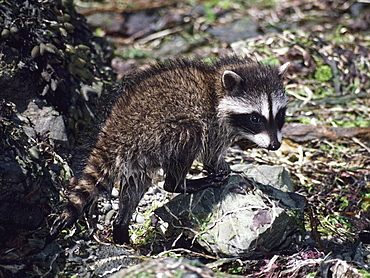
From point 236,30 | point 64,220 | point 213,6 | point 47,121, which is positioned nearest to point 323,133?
point 47,121

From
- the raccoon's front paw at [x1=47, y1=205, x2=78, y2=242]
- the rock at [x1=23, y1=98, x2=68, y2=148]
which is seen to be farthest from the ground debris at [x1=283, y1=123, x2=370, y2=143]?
the raccoon's front paw at [x1=47, y1=205, x2=78, y2=242]

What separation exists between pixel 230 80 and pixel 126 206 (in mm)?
1485

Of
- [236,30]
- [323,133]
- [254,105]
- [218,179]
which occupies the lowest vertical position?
→ [323,133]

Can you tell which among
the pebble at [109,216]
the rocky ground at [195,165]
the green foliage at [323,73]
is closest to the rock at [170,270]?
the rocky ground at [195,165]

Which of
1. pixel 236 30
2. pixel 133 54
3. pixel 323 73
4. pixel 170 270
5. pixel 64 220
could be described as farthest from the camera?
pixel 236 30

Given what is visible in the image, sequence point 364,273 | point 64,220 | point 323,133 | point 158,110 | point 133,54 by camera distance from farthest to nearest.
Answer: point 133,54 → point 323,133 → point 158,110 → point 64,220 → point 364,273

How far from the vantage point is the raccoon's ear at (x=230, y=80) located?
201 inches

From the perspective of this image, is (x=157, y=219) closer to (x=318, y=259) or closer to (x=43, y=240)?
(x=43, y=240)

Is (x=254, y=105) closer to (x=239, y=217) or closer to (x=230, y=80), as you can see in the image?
(x=230, y=80)

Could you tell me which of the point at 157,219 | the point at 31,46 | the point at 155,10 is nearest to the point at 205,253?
the point at 157,219

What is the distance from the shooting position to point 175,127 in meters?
4.86

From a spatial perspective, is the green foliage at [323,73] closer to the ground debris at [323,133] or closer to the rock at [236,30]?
the ground debris at [323,133]

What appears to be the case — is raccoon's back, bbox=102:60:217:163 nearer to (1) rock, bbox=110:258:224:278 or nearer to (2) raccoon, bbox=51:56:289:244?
(2) raccoon, bbox=51:56:289:244

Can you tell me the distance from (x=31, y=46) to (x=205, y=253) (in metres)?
2.88
